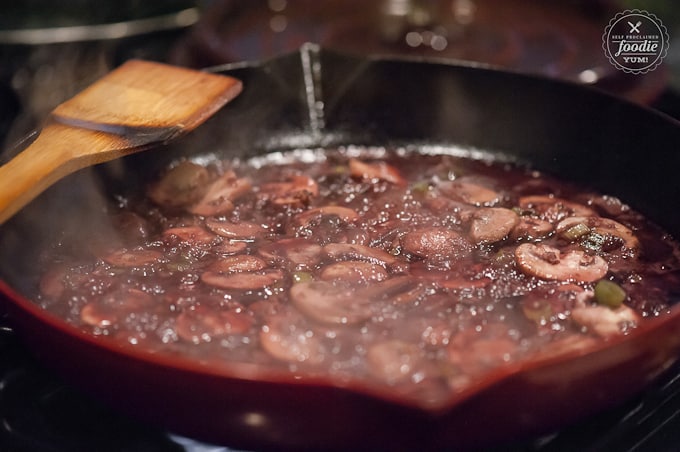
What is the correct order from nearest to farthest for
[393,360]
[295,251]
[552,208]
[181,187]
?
[393,360] → [295,251] → [552,208] → [181,187]

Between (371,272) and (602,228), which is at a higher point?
(602,228)

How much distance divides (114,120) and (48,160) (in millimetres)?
352

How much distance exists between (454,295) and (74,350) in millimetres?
1162

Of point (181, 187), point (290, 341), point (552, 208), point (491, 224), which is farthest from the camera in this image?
point (181, 187)

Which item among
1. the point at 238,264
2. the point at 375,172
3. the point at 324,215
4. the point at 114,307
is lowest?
the point at 114,307

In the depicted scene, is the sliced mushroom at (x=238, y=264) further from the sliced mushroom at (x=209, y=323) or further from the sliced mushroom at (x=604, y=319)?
the sliced mushroom at (x=604, y=319)

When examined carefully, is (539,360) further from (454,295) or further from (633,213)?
(633,213)

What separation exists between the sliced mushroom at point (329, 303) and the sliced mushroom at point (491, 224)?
64cm

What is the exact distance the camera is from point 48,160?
2465mm

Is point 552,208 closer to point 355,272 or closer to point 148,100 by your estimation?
point 355,272

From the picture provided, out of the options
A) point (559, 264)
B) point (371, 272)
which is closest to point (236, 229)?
point (371, 272)

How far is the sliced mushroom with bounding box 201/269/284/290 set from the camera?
2408 millimetres

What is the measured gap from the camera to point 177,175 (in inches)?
123

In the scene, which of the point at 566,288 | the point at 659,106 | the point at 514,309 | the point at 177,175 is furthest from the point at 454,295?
the point at 659,106
